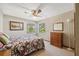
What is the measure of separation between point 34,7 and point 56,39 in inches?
31.2

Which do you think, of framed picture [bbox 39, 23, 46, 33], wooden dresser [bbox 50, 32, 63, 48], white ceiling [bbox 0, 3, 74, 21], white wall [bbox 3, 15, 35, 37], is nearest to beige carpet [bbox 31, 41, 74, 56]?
wooden dresser [bbox 50, 32, 63, 48]

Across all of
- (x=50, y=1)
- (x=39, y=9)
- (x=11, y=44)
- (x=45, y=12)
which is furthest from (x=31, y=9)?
(x=11, y=44)

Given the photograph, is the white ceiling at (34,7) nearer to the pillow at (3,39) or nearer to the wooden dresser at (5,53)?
the pillow at (3,39)

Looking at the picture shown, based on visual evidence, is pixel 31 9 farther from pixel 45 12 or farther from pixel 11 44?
pixel 11 44

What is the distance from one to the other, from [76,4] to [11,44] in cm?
140

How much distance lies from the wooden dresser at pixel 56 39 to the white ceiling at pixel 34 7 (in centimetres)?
40

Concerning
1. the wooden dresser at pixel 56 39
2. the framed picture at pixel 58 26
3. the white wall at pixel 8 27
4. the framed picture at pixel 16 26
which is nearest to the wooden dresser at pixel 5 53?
the white wall at pixel 8 27

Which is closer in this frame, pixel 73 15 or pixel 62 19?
pixel 73 15

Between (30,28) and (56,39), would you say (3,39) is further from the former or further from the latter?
(56,39)

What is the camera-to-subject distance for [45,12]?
1.79 meters

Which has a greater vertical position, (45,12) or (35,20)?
(45,12)

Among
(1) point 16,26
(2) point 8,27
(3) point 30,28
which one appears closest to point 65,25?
(3) point 30,28

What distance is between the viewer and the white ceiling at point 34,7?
1.72 metres

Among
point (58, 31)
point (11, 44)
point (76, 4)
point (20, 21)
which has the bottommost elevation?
point (11, 44)
